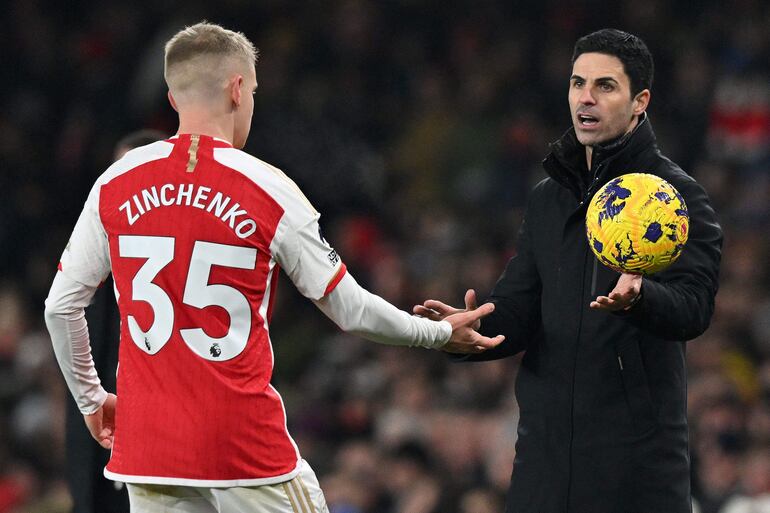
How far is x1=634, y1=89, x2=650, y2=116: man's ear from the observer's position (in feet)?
13.8

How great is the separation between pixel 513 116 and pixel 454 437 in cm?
351

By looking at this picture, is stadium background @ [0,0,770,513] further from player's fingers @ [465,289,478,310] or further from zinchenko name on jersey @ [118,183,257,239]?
zinchenko name on jersey @ [118,183,257,239]

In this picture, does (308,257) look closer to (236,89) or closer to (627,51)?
(236,89)

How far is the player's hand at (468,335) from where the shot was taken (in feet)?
13.7

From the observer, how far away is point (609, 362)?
404cm

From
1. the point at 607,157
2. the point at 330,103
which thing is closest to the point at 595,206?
the point at 607,157

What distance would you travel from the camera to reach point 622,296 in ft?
12.1

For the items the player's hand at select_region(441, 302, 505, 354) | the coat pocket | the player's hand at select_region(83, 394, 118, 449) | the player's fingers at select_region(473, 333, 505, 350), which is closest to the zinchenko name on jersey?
the player's hand at select_region(83, 394, 118, 449)

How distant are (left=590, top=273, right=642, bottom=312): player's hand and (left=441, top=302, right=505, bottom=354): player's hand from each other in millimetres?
548

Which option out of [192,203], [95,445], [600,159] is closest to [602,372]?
[600,159]

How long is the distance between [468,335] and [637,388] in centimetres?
56

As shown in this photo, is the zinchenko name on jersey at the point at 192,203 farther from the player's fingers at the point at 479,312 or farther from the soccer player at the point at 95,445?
the soccer player at the point at 95,445

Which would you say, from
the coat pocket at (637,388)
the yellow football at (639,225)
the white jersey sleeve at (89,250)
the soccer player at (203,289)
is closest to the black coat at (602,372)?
the coat pocket at (637,388)

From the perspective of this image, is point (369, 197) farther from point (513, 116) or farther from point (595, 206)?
point (595, 206)
